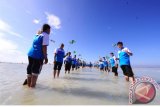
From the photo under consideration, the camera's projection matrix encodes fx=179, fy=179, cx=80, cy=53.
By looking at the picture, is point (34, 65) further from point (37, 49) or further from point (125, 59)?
point (125, 59)

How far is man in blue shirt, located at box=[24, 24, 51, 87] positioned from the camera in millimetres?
5098

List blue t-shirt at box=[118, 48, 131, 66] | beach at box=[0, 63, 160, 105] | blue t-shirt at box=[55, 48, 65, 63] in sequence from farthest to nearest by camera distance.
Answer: blue t-shirt at box=[55, 48, 65, 63] < blue t-shirt at box=[118, 48, 131, 66] < beach at box=[0, 63, 160, 105]

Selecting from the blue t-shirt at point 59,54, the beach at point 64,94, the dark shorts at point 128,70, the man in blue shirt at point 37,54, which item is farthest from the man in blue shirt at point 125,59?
the man in blue shirt at point 37,54

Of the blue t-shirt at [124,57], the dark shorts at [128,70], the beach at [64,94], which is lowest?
the beach at [64,94]

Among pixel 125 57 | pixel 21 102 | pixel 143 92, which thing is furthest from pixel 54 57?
pixel 143 92

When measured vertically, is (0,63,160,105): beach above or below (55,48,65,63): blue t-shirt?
below

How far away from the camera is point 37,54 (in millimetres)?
5152

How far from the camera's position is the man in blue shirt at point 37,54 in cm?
510

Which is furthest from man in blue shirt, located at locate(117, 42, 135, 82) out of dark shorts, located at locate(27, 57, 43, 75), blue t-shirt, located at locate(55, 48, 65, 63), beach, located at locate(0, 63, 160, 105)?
dark shorts, located at locate(27, 57, 43, 75)

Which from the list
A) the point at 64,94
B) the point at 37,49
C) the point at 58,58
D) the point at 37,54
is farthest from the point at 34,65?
the point at 58,58

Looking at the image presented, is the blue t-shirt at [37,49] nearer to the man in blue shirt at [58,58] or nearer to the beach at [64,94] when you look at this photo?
the beach at [64,94]

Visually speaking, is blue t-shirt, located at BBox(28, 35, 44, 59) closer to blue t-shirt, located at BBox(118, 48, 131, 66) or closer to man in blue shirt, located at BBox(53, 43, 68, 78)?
blue t-shirt, located at BBox(118, 48, 131, 66)

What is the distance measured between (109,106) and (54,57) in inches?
245

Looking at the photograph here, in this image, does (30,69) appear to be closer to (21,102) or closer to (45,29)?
(45,29)
